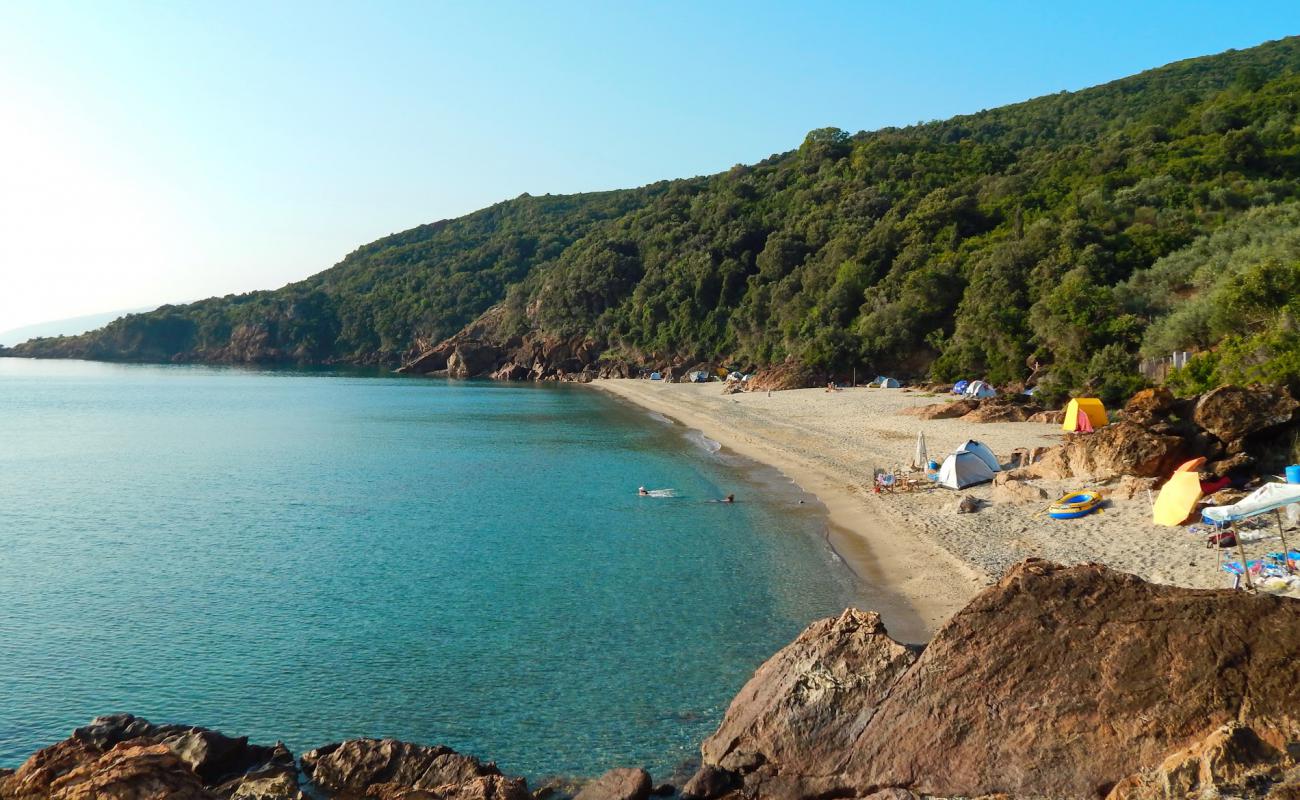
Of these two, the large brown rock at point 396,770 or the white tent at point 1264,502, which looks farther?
the white tent at point 1264,502

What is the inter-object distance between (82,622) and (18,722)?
4.44 metres

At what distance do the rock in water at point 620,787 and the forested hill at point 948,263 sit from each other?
21.4 m

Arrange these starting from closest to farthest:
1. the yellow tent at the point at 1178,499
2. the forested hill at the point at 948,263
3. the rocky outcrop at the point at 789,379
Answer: the yellow tent at the point at 1178,499
the forested hill at the point at 948,263
the rocky outcrop at the point at 789,379

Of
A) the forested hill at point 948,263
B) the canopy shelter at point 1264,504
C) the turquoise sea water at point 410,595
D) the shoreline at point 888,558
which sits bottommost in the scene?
the turquoise sea water at point 410,595

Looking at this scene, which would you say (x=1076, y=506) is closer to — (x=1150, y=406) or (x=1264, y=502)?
(x=1150, y=406)

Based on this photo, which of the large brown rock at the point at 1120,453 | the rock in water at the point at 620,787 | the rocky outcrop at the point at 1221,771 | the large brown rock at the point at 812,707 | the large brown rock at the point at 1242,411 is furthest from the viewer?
the large brown rock at the point at 1120,453

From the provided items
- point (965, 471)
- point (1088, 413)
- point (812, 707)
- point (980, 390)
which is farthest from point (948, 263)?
point (812, 707)

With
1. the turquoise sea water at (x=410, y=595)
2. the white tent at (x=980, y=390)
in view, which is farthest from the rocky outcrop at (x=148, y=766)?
the white tent at (x=980, y=390)

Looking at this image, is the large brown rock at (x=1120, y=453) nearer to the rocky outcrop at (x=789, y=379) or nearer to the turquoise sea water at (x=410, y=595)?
the turquoise sea water at (x=410, y=595)

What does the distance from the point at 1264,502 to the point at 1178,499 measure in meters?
4.40

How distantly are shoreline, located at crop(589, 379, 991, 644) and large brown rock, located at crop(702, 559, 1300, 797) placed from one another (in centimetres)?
493

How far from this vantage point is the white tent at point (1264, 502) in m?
11.9

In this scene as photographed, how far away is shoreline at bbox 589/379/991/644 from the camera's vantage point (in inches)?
573

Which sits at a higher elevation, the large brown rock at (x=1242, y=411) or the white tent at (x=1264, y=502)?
the large brown rock at (x=1242, y=411)
